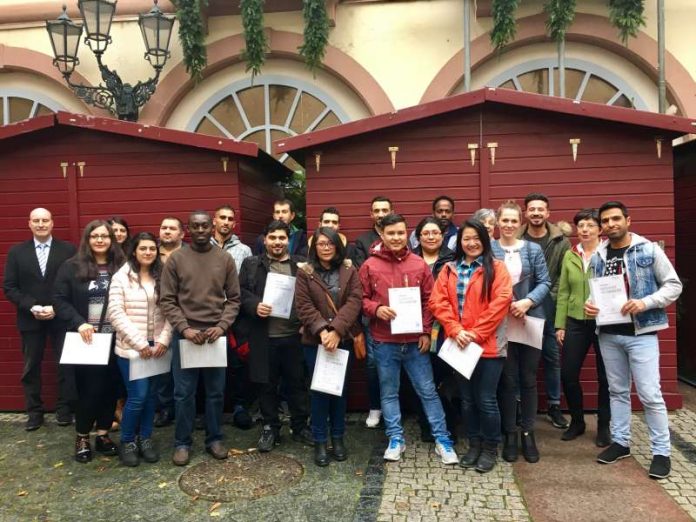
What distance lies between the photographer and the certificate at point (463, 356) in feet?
12.9

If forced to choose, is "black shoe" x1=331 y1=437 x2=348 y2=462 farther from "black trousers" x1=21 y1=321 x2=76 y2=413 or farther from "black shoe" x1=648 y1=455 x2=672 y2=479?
"black trousers" x1=21 y1=321 x2=76 y2=413

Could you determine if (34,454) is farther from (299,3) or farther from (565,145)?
(299,3)

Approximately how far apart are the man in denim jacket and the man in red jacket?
51.5 inches

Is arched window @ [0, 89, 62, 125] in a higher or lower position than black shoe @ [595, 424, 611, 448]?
higher

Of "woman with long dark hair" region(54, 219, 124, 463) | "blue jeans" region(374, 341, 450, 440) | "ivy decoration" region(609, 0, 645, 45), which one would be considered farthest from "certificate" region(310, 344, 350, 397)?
"ivy decoration" region(609, 0, 645, 45)

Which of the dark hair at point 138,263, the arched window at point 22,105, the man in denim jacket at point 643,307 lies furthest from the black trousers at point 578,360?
the arched window at point 22,105

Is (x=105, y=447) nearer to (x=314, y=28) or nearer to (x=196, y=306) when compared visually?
(x=196, y=306)

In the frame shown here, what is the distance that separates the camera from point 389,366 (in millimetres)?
4262

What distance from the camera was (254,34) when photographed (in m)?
8.76

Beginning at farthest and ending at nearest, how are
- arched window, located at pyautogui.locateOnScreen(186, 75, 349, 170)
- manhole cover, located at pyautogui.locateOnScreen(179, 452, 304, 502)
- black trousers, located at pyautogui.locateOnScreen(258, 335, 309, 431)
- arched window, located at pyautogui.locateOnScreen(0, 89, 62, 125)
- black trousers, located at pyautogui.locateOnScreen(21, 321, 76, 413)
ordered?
arched window, located at pyautogui.locateOnScreen(0, 89, 62, 125) → arched window, located at pyautogui.locateOnScreen(186, 75, 349, 170) → black trousers, located at pyautogui.locateOnScreen(21, 321, 76, 413) → black trousers, located at pyautogui.locateOnScreen(258, 335, 309, 431) → manhole cover, located at pyautogui.locateOnScreen(179, 452, 304, 502)

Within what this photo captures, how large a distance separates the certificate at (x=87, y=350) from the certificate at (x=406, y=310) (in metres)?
2.25

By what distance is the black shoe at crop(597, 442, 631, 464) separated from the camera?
4211mm

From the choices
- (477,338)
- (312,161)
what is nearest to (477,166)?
(312,161)

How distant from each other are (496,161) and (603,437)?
2773 mm
